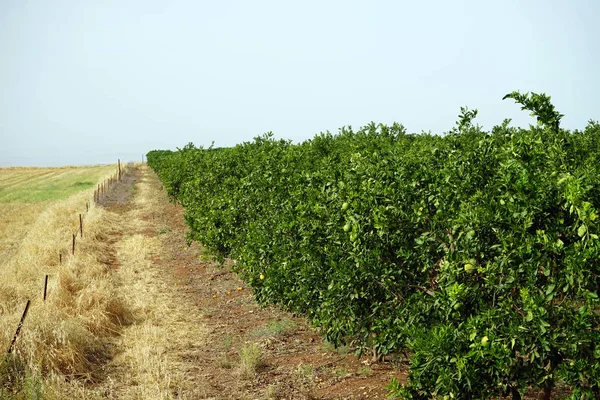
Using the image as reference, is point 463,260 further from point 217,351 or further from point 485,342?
point 217,351

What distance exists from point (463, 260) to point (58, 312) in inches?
271

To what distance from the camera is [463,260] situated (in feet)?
14.0

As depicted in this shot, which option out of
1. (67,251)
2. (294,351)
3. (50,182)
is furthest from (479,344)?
(50,182)

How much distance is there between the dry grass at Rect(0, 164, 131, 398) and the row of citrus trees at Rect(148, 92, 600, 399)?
2971 mm

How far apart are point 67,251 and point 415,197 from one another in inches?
461

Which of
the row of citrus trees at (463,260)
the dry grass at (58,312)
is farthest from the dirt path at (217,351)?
the row of citrus trees at (463,260)

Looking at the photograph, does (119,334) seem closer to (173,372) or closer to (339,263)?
(173,372)

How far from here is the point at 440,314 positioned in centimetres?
488

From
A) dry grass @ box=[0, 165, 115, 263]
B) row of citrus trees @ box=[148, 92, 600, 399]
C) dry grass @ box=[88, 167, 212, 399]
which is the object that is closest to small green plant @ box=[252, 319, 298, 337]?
row of citrus trees @ box=[148, 92, 600, 399]

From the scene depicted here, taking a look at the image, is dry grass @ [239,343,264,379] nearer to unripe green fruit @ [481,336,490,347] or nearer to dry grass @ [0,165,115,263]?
unripe green fruit @ [481,336,490,347]

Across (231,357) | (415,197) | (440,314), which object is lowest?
(231,357)

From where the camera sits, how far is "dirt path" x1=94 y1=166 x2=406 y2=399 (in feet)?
23.2

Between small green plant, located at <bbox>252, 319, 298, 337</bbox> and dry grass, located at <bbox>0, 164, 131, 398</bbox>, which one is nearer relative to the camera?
dry grass, located at <bbox>0, 164, 131, 398</bbox>

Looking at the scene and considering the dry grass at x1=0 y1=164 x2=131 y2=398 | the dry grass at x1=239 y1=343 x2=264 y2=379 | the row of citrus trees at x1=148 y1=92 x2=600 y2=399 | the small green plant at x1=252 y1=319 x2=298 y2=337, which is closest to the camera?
the row of citrus trees at x1=148 y1=92 x2=600 y2=399
